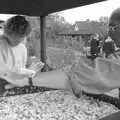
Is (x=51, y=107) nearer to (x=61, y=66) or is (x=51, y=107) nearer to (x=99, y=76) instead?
(x=61, y=66)

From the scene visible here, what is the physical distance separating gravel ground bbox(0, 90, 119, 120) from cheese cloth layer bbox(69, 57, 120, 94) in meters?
1.18

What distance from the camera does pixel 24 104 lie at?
2455 millimetres

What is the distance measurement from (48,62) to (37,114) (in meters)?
1.48

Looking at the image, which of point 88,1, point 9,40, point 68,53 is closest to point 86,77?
point 9,40

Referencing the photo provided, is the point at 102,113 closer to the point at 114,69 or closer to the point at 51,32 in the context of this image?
the point at 114,69

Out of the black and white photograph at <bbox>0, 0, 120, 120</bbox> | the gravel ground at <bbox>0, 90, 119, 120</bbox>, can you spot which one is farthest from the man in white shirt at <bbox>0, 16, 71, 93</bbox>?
the gravel ground at <bbox>0, 90, 119, 120</bbox>

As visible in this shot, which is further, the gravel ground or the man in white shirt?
the gravel ground

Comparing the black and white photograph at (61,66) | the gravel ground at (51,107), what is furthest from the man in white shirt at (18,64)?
the gravel ground at (51,107)

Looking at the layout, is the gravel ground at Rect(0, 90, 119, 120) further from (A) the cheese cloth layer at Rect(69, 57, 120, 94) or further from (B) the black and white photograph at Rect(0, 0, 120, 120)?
(A) the cheese cloth layer at Rect(69, 57, 120, 94)

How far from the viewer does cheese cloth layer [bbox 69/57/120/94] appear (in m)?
0.83

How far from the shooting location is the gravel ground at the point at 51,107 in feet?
6.76

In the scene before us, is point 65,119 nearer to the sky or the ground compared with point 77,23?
nearer to the ground

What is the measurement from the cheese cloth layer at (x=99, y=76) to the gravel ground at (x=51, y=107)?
3.88ft

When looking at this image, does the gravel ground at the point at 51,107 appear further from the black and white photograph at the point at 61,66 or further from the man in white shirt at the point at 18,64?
the man in white shirt at the point at 18,64
